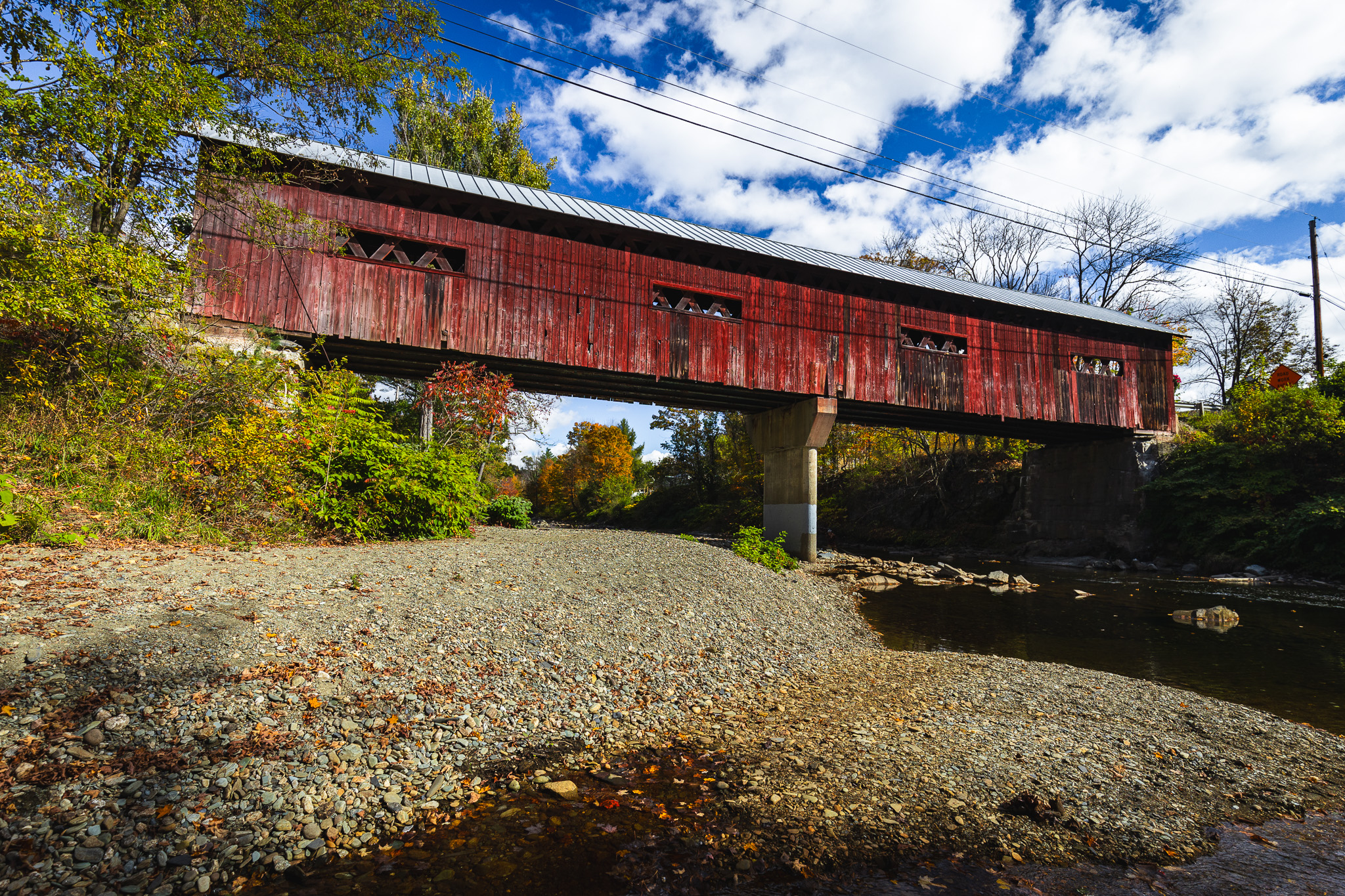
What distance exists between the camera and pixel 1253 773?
4242 mm

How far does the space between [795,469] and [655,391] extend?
466cm

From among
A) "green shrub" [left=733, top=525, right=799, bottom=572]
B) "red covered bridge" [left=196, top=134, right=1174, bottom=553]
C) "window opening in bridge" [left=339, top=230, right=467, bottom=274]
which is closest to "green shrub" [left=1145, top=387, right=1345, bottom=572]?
"red covered bridge" [left=196, top=134, right=1174, bottom=553]

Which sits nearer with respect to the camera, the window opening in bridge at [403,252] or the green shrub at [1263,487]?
the window opening in bridge at [403,252]

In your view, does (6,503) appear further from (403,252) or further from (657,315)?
(657,315)

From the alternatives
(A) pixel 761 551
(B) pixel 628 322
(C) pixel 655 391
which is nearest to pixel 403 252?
(B) pixel 628 322

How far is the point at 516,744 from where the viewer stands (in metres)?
4.11

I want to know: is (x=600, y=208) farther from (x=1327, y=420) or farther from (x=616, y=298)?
(x=1327, y=420)

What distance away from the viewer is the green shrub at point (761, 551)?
12.4 metres

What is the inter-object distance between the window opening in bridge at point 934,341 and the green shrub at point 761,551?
25.0 feet

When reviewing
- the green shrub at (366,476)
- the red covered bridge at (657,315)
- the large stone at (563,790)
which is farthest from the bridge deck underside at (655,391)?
the large stone at (563,790)

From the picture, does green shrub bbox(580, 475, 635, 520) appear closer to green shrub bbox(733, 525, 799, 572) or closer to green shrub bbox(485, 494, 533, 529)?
green shrub bbox(485, 494, 533, 529)

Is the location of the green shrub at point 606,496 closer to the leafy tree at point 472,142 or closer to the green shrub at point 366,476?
the leafy tree at point 472,142

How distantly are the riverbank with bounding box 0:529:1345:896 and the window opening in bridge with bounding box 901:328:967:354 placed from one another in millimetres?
12266

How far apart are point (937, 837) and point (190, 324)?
40.0 feet
